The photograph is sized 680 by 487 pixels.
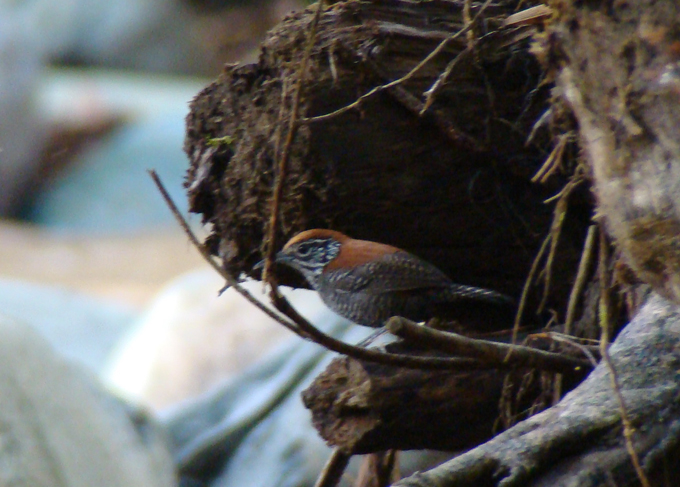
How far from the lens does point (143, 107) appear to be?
1678cm

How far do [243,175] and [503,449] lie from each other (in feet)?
3.88

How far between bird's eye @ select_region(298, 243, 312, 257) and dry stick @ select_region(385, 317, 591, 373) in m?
0.77

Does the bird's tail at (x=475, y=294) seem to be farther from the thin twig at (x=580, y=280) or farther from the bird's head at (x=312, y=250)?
the bird's head at (x=312, y=250)

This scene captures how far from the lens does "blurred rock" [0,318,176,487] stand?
11.9 feet

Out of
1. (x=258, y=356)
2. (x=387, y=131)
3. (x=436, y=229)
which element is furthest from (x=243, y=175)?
(x=258, y=356)

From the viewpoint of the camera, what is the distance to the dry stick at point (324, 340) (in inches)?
70.9

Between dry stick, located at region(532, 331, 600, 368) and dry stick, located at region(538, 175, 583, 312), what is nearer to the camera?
dry stick, located at region(532, 331, 600, 368)

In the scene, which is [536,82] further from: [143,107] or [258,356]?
[143,107]

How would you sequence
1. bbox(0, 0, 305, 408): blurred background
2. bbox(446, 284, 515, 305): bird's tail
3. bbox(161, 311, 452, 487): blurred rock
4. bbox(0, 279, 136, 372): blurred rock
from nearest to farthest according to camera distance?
bbox(446, 284, 515, 305): bird's tail, bbox(161, 311, 452, 487): blurred rock, bbox(0, 279, 136, 372): blurred rock, bbox(0, 0, 305, 408): blurred background

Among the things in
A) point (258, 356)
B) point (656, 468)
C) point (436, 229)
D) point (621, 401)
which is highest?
point (436, 229)

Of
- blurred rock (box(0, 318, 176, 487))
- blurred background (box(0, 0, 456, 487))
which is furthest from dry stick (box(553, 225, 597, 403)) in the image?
blurred rock (box(0, 318, 176, 487))

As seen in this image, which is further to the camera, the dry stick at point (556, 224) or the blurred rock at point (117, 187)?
the blurred rock at point (117, 187)

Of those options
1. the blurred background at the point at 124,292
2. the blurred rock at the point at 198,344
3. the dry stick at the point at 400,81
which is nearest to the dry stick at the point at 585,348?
the dry stick at the point at 400,81

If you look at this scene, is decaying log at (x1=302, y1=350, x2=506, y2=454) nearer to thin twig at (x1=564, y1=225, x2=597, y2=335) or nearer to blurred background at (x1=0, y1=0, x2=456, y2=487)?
thin twig at (x1=564, y1=225, x2=597, y2=335)
